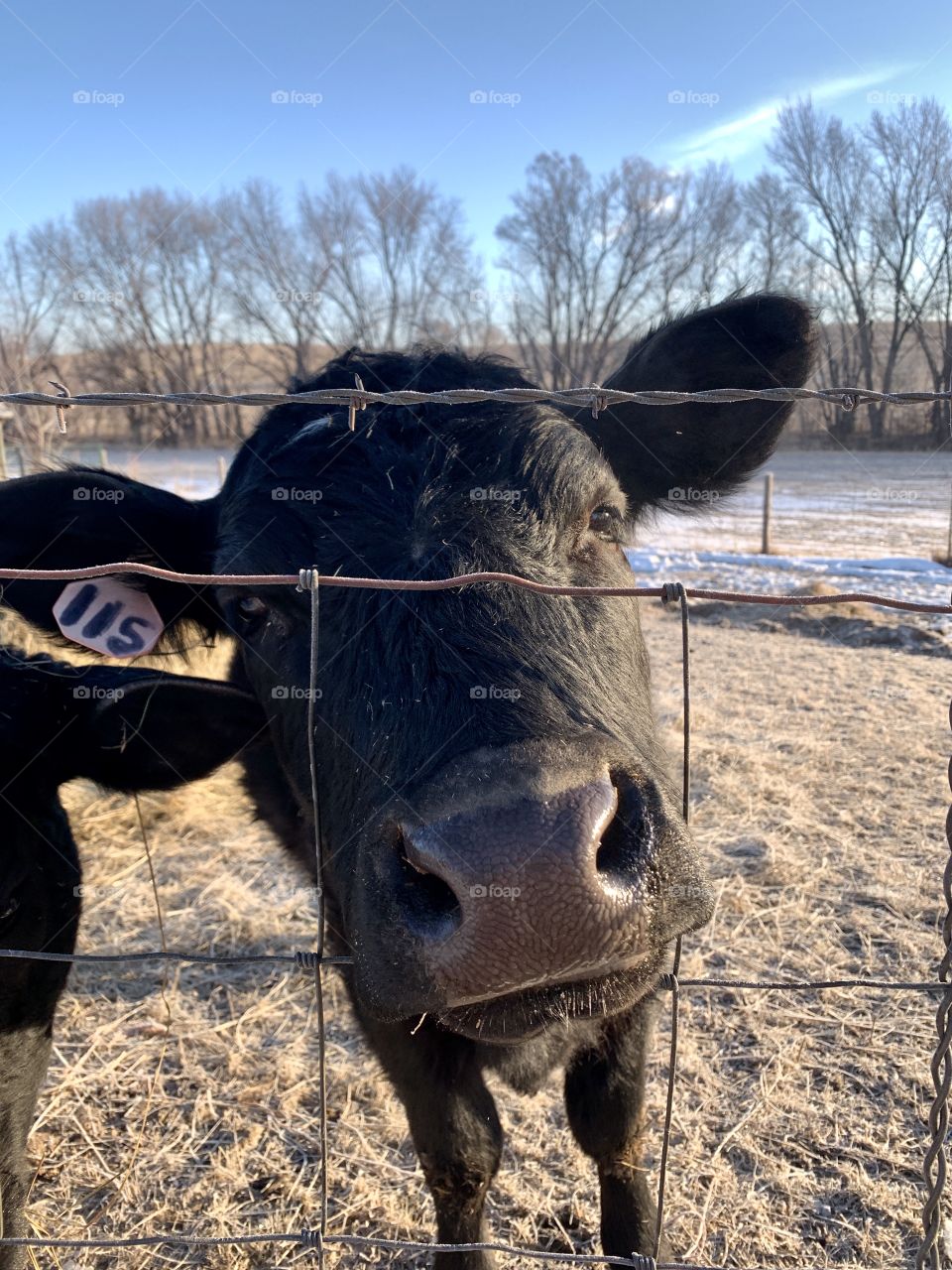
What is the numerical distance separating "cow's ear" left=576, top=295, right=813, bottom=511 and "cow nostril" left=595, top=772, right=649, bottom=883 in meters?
1.72

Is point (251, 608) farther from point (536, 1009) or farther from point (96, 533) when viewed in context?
point (536, 1009)

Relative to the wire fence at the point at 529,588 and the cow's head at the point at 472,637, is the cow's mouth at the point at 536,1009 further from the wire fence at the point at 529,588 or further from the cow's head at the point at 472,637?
the wire fence at the point at 529,588

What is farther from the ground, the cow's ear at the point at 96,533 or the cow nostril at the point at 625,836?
the cow's ear at the point at 96,533

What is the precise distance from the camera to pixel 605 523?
2.55 metres

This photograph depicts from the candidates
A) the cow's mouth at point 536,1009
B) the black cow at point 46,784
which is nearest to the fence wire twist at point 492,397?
the black cow at point 46,784

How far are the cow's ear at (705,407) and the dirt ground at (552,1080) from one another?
2.31 meters

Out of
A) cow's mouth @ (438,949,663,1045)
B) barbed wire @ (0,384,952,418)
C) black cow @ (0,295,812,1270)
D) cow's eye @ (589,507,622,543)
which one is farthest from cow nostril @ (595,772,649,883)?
cow's eye @ (589,507,622,543)

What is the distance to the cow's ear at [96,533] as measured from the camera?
2758 mm

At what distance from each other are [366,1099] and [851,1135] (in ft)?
6.03

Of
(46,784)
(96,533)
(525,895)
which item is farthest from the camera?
(96,533)

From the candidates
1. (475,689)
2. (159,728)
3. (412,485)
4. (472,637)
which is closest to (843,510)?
(412,485)

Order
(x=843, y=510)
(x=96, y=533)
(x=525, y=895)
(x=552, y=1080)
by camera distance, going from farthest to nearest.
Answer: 1. (x=843, y=510)
2. (x=552, y=1080)
3. (x=96, y=533)
4. (x=525, y=895)

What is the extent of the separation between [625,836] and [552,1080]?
234 cm

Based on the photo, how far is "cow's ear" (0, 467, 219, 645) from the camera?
109 inches
